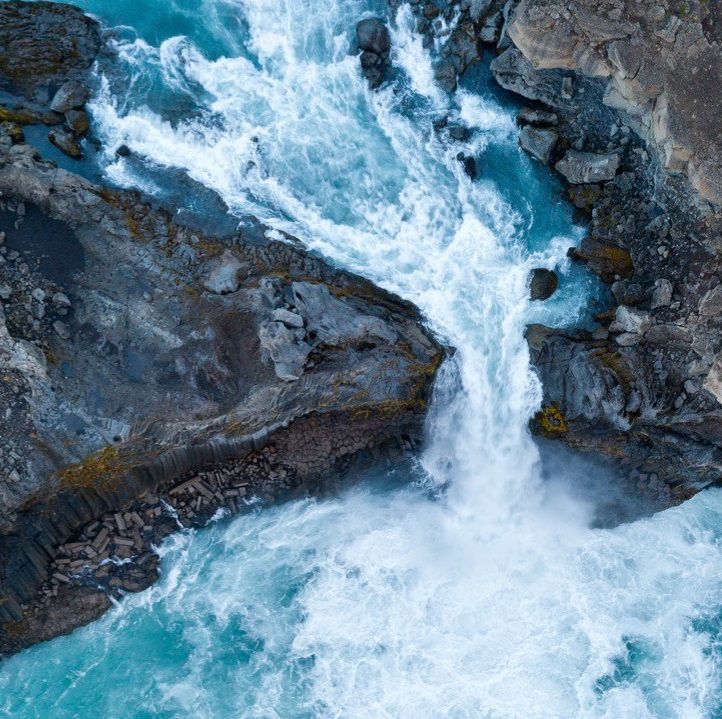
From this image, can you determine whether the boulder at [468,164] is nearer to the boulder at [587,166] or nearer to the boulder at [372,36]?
the boulder at [587,166]

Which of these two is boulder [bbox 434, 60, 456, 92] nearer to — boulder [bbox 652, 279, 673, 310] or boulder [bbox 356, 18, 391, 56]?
boulder [bbox 356, 18, 391, 56]

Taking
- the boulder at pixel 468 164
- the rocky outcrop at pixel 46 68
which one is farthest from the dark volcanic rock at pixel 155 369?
the boulder at pixel 468 164

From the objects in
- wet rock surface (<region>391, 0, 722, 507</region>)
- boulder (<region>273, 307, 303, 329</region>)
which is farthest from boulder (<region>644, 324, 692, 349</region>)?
boulder (<region>273, 307, 303, 329</region>)

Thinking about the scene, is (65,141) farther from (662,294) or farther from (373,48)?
(662,294)

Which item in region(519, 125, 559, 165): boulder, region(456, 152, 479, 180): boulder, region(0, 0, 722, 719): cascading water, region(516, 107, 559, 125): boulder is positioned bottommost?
region(0, 0, 722, 719): cascading water

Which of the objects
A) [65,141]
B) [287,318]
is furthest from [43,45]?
[287,318]

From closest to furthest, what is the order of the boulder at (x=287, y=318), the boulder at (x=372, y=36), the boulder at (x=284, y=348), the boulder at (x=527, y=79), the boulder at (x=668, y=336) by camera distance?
the boulder at (x=284, y=348), the boulder at (x=287, y=318), the boulder at (x=668, y=336), the boulder at (x=527, y=79), the boulder at (x=372, y=36)

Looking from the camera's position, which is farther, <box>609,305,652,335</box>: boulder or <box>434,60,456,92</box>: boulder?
<box>434,60,456,92</box>: boulder
